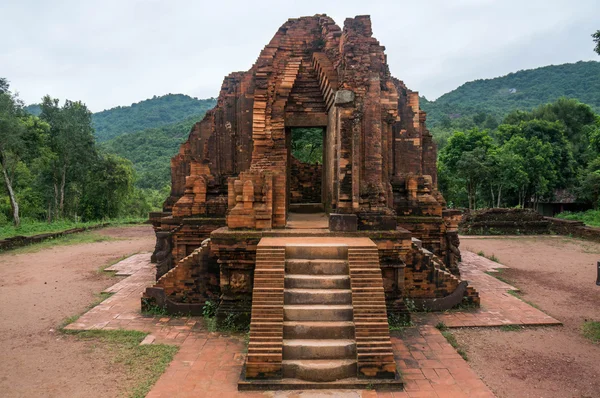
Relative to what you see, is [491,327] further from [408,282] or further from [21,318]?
[21,318]

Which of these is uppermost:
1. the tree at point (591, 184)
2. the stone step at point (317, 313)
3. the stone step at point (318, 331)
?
the tree at point (591, 184)

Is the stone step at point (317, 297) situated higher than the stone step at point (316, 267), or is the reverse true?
the stone step at point (316, 267)

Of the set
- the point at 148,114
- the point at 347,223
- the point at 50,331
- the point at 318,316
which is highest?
the point at 148,114

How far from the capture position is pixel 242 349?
18.1 ft

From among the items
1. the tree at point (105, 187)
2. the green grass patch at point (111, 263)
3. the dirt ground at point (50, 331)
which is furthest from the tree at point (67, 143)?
the green grass patch at point (111, 263)

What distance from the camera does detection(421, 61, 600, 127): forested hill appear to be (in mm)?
62750

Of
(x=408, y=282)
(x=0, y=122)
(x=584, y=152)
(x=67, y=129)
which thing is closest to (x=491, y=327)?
(x=408, y=282)

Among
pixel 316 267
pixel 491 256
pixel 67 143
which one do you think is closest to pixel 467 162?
pixel 491 256

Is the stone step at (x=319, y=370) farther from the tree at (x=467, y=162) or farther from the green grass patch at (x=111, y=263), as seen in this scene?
the tree at (x=467, y=162)

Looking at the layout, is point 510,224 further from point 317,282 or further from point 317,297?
point 317,297

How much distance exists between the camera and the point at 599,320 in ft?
22.9

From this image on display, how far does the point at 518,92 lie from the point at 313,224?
80986mm

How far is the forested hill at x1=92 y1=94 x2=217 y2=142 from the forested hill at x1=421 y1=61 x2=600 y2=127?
149ft

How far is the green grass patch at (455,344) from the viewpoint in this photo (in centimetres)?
535
